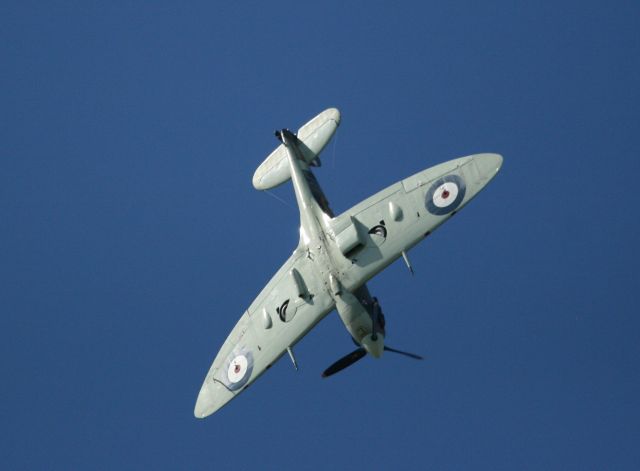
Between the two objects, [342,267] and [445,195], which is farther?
[445,195]

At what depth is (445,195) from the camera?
2677 centimetres

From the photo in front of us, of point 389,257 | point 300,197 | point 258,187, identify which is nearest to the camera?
point 389,257

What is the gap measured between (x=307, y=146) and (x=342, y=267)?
14.9 feet

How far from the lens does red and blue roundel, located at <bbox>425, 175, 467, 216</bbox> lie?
26.6m

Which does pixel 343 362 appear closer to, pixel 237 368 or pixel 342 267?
pixel 342 267

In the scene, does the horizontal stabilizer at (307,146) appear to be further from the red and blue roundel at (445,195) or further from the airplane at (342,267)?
the red and blue roundel at (445,195)

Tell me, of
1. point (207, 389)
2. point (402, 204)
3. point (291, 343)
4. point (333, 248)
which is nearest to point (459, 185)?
point (402, 204)

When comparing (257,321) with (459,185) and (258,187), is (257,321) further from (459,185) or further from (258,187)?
(459,185)

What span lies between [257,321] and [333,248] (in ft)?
9.67

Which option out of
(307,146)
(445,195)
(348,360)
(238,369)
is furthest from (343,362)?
A: (307,146)

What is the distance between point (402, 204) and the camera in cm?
2691

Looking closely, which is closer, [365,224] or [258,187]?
[365,224]

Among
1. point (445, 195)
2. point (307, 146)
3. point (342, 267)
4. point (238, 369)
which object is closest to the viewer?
point (342, 267)

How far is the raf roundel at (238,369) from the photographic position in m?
27.7
